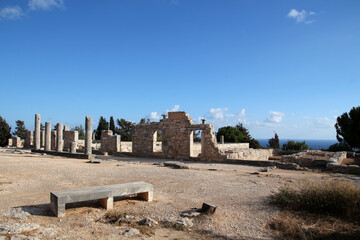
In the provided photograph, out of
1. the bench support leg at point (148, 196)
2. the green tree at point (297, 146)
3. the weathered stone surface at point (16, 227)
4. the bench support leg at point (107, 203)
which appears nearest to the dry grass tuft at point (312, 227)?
the bench support leg at point (148, 196)

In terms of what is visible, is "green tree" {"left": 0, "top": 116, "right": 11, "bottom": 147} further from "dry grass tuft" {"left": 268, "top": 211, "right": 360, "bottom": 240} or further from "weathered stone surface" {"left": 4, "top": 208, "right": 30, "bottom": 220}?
"dry grass tuft" {"left": 268, "top": 211, "right": 360, "bottom": 240}

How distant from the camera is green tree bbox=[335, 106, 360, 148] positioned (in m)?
28.2

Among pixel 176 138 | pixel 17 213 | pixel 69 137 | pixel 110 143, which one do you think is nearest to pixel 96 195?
pixel 17 213

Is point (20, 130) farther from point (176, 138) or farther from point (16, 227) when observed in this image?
point (16, 227)

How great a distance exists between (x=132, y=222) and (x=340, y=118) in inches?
1337

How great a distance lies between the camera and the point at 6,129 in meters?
35.1

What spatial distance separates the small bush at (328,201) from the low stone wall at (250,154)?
11306 mm

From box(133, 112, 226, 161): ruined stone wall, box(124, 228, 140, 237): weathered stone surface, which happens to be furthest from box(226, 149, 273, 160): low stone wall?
box(124, 228, 140, 237): weathered stone surface

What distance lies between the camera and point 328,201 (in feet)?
19.2

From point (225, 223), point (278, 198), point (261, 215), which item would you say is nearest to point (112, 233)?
point (225, 223)

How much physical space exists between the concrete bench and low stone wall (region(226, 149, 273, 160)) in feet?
38.3

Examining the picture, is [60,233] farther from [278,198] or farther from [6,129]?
[6,129]

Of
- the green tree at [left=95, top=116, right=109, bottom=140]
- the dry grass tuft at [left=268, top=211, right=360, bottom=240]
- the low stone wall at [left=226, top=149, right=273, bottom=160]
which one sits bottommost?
the dry grass tuft at [left=268, top=211, right=360, bottom=240]

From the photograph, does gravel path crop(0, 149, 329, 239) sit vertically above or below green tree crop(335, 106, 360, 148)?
below
